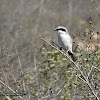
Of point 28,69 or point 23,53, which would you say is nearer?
point 23,53

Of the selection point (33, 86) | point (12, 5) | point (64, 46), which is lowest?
point (33, 86)

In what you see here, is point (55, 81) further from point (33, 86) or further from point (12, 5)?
point (12, 5)

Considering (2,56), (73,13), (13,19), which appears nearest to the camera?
(2,56)

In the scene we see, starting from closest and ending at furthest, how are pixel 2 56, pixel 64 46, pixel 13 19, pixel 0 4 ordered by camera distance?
1. pixel 2 56
2. pixel 64 46
3. pixel 13 19
4. pixel 0 4

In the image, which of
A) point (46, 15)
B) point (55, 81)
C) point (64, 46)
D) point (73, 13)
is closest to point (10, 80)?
point (55, 81)

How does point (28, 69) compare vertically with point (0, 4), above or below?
below

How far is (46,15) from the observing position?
1503 centimetres

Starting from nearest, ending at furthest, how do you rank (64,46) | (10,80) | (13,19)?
(10,80)
(64,46)
(13,19)

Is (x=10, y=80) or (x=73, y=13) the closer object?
(x=10, y=80)

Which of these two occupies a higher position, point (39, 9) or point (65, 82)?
point (39, 9)

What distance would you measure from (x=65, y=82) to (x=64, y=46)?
162cm

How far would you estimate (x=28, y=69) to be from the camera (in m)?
5.18

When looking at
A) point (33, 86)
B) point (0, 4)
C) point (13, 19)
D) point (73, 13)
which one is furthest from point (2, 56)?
point (73, 13)

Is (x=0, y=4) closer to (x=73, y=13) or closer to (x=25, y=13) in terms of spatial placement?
(x=25, y=13)
